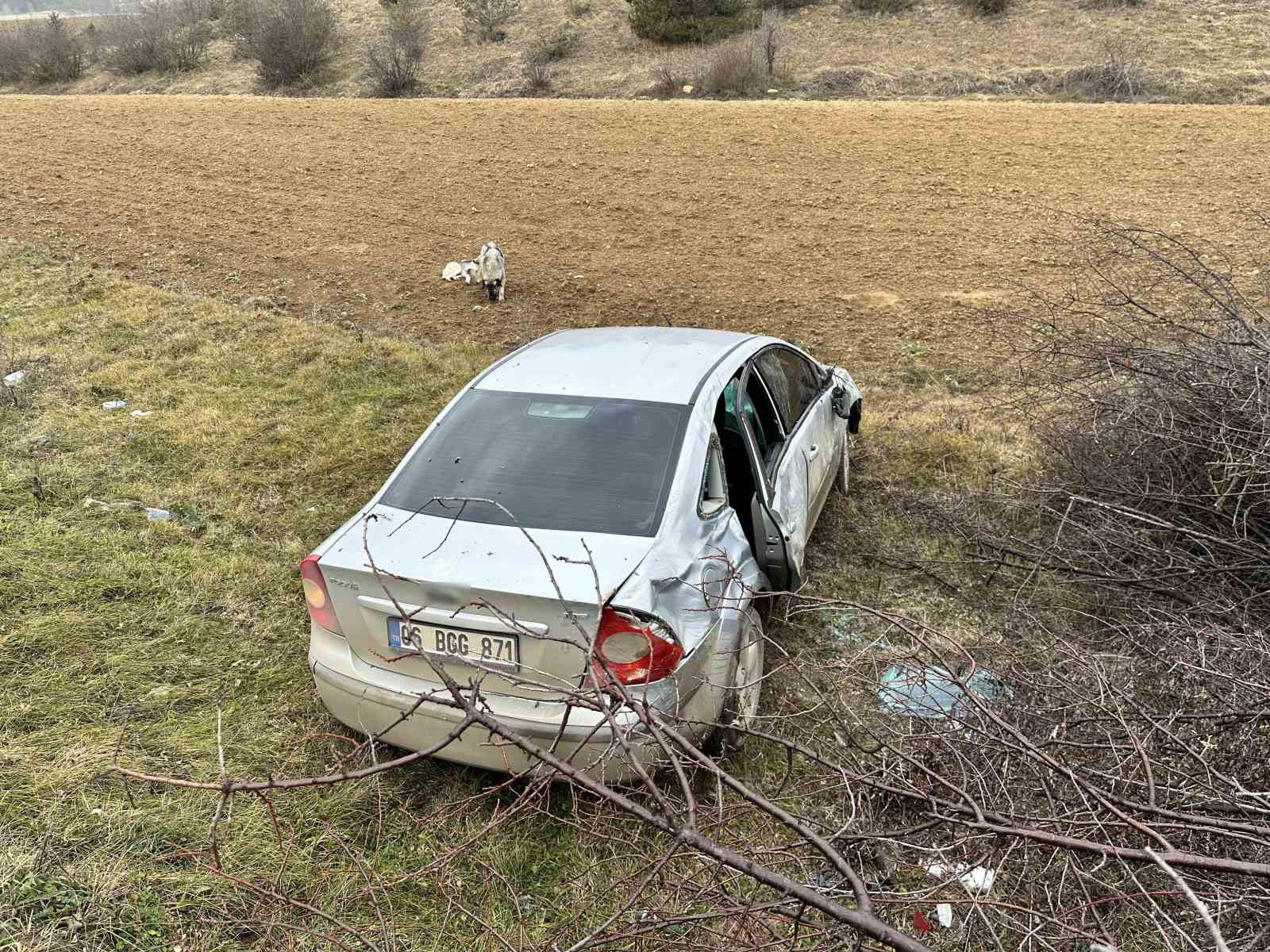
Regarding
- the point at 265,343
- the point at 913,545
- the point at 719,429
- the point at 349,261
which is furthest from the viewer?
the point at 349,261

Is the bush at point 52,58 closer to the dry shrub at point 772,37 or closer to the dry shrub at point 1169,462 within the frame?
the dry shrub at point 772,37

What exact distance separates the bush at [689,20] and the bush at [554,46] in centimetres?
235

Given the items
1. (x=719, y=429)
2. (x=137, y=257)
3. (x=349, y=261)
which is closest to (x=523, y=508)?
(x=719, y=429)

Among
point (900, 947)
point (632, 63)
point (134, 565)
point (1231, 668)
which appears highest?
point (632, 63)

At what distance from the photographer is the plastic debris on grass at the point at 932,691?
2385mm

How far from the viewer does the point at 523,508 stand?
128 inches

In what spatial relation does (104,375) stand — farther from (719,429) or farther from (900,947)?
(900,947)

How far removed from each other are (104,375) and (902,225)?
401 inches

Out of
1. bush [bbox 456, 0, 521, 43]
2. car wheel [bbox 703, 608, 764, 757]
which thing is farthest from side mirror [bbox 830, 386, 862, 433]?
bush [bbox 456, 0, 521, 43]

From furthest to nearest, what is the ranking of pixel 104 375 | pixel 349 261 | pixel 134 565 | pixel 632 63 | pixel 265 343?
1. pixel 632 63
2. pixel 349 261
3. pixel 265 343
4. pixel 104 375
5. pixel 134 565

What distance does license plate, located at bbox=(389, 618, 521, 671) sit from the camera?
284 cm

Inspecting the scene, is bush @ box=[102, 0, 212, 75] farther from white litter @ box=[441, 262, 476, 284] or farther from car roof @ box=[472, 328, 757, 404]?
car roof @ box=[472, 328, 757, 404]

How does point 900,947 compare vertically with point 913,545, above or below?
above

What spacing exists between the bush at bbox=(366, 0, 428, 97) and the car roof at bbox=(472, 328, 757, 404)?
26224 mm
